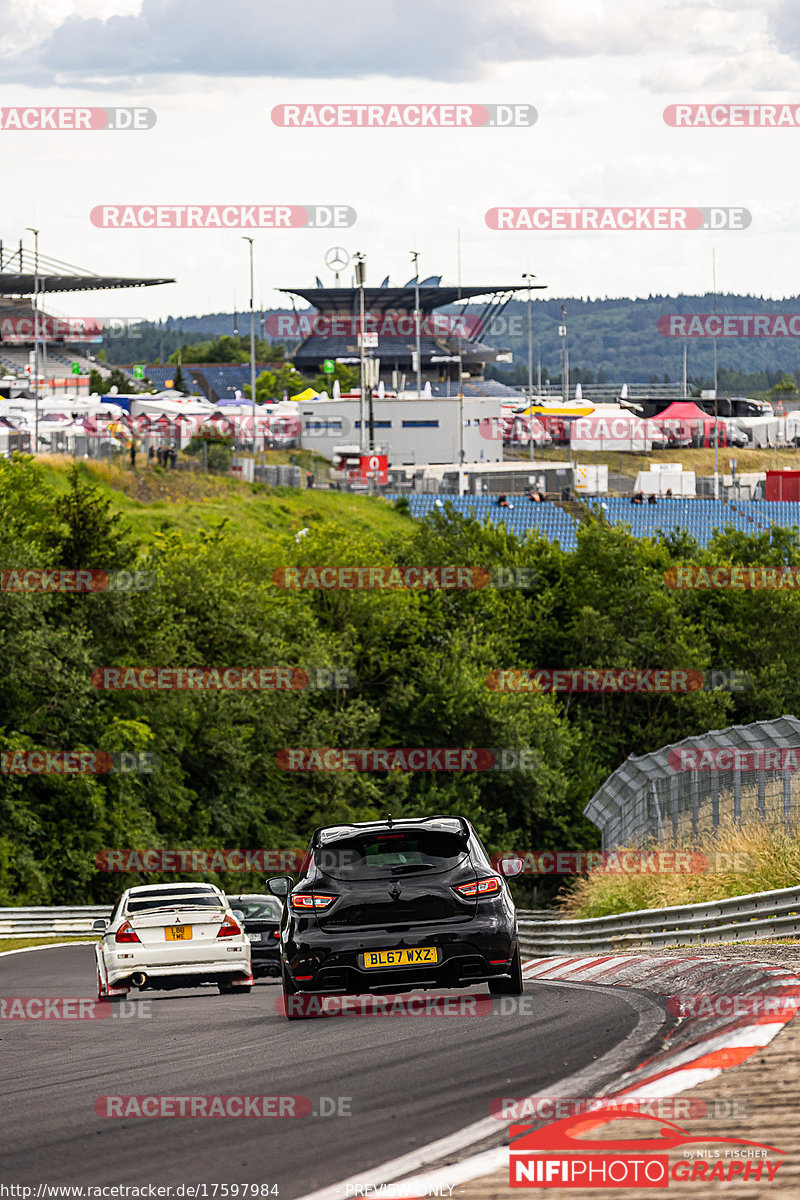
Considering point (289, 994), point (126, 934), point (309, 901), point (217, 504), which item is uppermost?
point (217, 504)

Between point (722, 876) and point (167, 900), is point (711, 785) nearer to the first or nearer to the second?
point (722, 876)

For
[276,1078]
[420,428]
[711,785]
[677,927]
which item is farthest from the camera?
[420,428]

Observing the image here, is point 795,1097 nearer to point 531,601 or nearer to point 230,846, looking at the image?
A: point 230,846

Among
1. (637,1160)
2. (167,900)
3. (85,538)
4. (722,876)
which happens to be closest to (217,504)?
(85,538)

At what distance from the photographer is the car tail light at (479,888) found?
11.0 meters

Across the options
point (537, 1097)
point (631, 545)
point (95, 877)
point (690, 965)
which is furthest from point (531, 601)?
point (537, 1097)

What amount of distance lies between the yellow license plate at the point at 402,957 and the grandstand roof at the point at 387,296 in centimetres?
16655

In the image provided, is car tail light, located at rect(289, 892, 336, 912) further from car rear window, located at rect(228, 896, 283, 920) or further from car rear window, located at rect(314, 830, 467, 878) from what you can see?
car rear window, located at rect(228, 896, 283, 920)

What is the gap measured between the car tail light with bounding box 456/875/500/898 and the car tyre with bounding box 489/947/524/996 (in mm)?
495

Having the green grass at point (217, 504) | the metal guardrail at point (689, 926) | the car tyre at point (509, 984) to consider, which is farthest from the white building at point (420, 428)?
the car tyre at point (509, 984)

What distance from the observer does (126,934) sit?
1562cm

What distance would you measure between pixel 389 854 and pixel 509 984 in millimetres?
1263

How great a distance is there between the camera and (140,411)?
315 feet

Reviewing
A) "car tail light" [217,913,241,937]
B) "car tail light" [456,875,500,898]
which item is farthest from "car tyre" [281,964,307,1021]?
"car tail light" [217,913,241,937]
